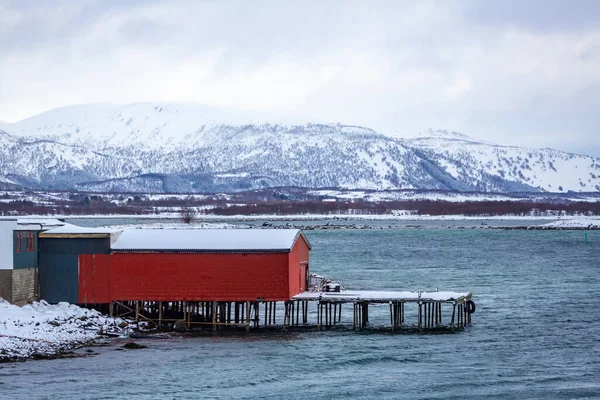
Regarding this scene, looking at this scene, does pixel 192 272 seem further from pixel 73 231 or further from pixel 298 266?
pixel 73 231

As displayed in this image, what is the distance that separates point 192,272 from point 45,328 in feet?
27.5

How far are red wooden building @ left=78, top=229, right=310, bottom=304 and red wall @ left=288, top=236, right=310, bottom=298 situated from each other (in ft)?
0.27

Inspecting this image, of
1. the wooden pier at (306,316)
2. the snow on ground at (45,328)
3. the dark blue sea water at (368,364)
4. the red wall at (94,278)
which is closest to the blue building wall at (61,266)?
the red wall at (94,278)

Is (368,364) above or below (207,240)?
below

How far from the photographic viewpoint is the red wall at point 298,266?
51.7 metres

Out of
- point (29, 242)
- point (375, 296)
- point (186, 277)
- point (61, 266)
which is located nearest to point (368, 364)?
point (375, 296)

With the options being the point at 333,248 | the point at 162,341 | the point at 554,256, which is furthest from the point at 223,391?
the point at 333,248

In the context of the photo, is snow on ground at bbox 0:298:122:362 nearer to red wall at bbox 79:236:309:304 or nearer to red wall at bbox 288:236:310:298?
red wall at bbox 79:236:309:304

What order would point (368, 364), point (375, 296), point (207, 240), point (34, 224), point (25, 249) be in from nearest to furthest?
point (368, 364), point (25, 249), point (34, 224), point (375, 296), point (207, 240)

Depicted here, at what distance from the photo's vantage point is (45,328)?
152 feet

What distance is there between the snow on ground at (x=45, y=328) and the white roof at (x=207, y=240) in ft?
13.4

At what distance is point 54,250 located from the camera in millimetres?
51844

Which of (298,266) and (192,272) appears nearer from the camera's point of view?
(192,272)

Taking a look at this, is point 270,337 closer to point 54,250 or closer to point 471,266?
point 54,250
